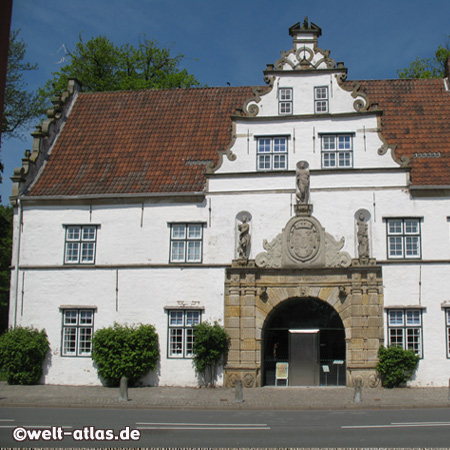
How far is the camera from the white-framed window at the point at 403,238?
22.2 metres

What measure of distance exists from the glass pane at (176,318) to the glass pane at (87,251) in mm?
3881

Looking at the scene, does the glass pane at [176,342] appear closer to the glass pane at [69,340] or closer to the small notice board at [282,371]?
the small notice board at [282,371]

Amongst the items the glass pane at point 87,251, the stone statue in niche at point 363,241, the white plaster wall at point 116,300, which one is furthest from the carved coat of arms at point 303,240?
the glass pane at point 87,251

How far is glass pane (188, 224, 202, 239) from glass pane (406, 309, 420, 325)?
8094mm

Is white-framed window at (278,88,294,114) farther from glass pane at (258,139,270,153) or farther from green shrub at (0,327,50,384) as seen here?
green shrub at (0,327,50,384)

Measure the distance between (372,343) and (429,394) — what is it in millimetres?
2581

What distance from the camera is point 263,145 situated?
2380 centimetres

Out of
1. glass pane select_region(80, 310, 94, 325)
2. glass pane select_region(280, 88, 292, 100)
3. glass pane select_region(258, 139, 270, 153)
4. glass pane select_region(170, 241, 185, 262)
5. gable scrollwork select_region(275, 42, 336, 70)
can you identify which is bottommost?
glass pane select_region(80, 310, 94, 325)

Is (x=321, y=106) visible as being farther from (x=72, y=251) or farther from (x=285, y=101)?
(x=72, y=251)

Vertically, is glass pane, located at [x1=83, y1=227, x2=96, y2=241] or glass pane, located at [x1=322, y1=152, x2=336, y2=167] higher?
glass pane, located at [x1=322, y1=152, x2=336, y2=167]

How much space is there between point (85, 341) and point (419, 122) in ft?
52.2

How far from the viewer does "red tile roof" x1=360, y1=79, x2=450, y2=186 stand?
23.2m

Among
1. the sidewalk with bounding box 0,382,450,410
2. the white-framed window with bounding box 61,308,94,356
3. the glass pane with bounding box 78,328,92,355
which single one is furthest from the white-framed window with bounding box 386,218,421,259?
the glass pane with bounding box 78,328,92,355

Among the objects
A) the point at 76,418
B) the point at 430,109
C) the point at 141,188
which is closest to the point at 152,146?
the point at 141,188
